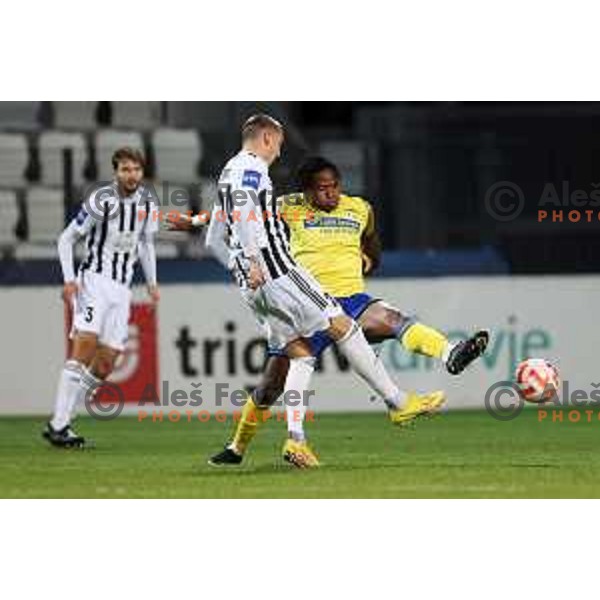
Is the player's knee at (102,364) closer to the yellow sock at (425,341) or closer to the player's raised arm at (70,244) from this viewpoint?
the player's raised arm at (70,244)

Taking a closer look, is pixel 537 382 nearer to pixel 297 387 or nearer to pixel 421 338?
pixel 421 338

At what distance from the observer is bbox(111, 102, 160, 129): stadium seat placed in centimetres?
1998

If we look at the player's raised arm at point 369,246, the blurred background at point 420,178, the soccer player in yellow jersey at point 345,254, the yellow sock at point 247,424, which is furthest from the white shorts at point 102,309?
the blurred background at point 420,178

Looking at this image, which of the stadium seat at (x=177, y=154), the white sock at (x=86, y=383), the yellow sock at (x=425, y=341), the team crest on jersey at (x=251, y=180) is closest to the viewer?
the team crest on jersey at (x=251, y=180)

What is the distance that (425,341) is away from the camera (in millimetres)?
13109

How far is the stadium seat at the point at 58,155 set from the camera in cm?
1919

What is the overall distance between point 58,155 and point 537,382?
7282mm

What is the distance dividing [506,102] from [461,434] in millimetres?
4100

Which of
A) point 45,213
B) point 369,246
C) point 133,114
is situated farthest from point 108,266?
point 133,114

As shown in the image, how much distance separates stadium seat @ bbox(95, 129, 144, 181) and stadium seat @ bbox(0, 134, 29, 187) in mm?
630

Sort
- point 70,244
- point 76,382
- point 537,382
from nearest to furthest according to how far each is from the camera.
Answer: point 537,382
point 70,244
point 76,382

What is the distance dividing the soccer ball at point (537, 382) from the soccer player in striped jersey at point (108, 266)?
102 inches

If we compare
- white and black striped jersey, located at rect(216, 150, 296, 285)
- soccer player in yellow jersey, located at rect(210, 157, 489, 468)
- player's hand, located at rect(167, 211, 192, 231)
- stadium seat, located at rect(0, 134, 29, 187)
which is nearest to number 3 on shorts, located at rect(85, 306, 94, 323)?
soccer player in yellow jersey, located at rect(210, 157, 489, 468)

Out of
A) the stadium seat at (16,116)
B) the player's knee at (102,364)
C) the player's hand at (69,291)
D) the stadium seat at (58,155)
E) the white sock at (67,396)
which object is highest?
the stadium seat at (16,116)
